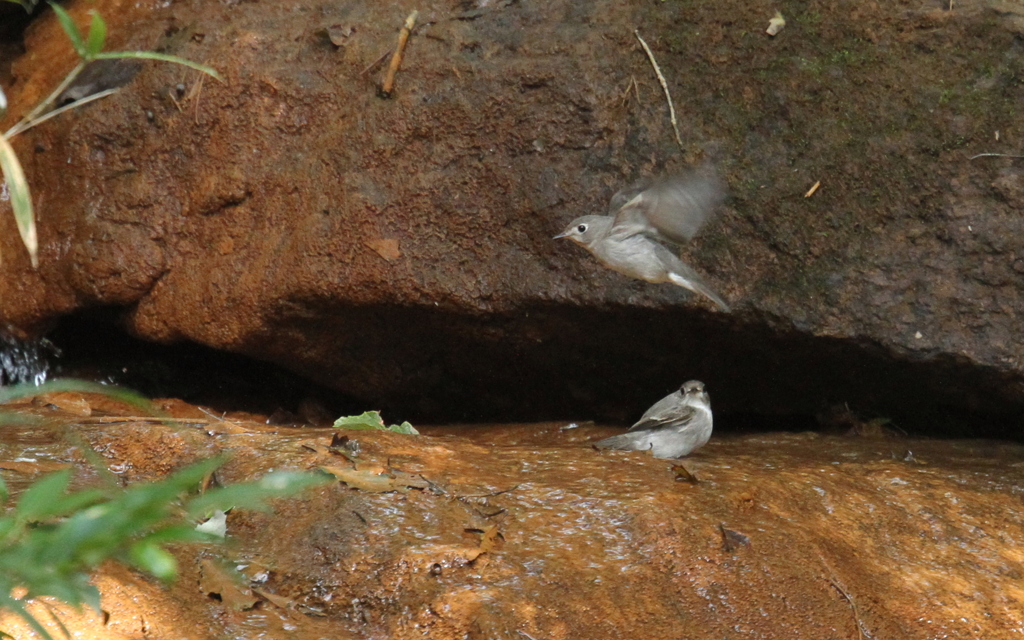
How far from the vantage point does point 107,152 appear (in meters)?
6.48

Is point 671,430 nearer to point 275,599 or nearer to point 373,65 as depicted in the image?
point 275,599

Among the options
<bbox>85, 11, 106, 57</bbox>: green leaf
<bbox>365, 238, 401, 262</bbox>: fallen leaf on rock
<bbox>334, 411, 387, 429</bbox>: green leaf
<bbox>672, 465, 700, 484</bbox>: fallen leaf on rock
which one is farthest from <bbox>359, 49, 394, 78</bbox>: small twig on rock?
<bbox>85, 11, 106, 57</bbox>: green leaf

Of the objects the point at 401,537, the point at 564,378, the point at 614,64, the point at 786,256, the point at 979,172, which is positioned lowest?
the point at 564,378

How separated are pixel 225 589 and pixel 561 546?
115 cm

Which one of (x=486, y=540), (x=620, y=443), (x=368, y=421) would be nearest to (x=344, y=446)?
(x=486, y=540)

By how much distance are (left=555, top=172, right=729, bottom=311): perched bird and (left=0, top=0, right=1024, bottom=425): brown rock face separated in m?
0.25

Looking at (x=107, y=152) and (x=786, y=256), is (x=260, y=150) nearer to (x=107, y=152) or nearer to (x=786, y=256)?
(x=107, y=152)

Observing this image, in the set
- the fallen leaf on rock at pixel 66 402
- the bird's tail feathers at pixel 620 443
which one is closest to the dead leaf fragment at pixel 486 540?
the bird's tail feathers at pixel 620 443

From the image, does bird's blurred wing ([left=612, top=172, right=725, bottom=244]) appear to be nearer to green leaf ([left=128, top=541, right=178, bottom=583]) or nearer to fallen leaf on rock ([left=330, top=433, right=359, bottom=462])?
fallen leaf on rock ([left=330, top=433, right=359, bottom=462])

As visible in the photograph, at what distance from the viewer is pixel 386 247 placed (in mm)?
5855

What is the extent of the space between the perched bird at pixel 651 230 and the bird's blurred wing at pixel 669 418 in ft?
1.85

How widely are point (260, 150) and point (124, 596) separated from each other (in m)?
3.77

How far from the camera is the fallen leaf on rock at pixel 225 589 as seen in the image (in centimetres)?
320

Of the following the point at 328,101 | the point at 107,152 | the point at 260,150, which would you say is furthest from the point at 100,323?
the point at 328,101
